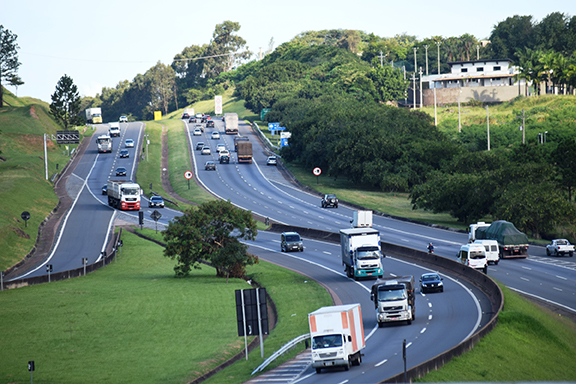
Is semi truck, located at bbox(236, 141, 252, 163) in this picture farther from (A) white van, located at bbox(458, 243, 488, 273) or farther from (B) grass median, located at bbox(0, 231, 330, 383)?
(A) white van, located at bbox(458, 243, 488, 273)

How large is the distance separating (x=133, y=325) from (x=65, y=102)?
Result: 117 metres

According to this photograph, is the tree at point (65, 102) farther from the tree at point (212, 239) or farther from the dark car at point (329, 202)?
the tree at point (212, 239)

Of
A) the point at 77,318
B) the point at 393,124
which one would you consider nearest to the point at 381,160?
the point at 393,124

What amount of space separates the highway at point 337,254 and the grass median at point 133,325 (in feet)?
15.5

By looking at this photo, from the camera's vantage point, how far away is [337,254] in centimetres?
6278

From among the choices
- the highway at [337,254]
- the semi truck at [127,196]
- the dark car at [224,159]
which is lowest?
→ the highway at [337,254]

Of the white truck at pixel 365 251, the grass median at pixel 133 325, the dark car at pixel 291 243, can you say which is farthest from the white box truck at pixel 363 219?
the white truck at pixel 365 251

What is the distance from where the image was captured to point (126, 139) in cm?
14762

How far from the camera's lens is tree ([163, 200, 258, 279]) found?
53031 mm

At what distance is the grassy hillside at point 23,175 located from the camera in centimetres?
6551

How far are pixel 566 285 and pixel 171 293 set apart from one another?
1076 inches

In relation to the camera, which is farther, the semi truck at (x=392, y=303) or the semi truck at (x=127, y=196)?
the semi truck at (x=127, y=196)

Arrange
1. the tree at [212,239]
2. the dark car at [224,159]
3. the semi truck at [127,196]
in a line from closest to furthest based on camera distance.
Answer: the tree at [212,239] < the semi truck at [127,196] < the dark car at [224,159]

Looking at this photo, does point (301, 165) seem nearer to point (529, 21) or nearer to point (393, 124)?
point (393, 124)
